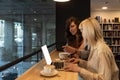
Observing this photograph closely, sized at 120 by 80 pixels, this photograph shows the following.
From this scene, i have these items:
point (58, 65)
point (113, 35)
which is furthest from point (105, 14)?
point (58, 65)

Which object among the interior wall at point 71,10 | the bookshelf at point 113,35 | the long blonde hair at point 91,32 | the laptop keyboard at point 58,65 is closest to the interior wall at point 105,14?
the bookshelf at point 113,35

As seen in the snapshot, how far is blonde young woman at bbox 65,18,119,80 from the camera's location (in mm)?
1495

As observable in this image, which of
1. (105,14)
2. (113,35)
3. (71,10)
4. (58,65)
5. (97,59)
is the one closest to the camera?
(97,59)

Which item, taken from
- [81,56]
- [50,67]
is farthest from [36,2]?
[50,67]

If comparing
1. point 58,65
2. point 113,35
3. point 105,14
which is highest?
point 105,14

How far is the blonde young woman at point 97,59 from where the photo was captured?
1.50 metres

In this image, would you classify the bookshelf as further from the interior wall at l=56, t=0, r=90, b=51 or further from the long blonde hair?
the long blonde hair

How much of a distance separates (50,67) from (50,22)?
505 centimetres

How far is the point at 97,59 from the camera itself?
1548 millimetres

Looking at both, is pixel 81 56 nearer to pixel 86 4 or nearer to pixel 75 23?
pixel 75 23

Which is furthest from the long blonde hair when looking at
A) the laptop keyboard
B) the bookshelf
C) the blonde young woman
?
the bookshelf

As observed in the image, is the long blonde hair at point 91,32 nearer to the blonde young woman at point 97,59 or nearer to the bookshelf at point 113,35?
the blonde young woman at point 97,59

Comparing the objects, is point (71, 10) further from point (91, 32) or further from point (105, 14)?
point (105, 14)

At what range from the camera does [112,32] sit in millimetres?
8359
